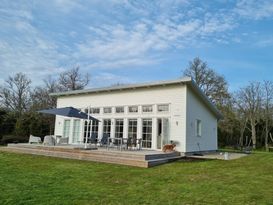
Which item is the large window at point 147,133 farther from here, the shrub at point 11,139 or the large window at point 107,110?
the shrub at point 11,139

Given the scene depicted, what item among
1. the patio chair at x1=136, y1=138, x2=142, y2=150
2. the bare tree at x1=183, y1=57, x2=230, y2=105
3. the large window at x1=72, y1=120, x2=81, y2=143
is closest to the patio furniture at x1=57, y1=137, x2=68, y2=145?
the large window at x1=72, y1=120, x2=81, y2=143

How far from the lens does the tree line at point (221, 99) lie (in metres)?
30.7

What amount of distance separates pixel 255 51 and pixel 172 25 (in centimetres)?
798

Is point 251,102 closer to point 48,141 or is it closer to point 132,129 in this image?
point 132,129

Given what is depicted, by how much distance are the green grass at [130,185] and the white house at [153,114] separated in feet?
16.0

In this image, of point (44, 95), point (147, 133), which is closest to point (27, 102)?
point (44, 95)

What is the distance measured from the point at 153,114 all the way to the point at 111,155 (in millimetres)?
4419

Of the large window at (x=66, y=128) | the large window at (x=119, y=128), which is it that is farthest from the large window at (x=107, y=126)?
the large window at (x=66, y=128)

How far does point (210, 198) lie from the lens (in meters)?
6.14

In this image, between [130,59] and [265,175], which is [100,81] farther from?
[265,175]

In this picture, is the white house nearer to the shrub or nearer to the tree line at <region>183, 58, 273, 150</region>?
the shrub

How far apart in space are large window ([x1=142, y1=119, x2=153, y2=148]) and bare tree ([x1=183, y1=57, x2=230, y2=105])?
54.5 feet

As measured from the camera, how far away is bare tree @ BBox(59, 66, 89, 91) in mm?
34062

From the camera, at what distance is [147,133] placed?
15.8 meters
